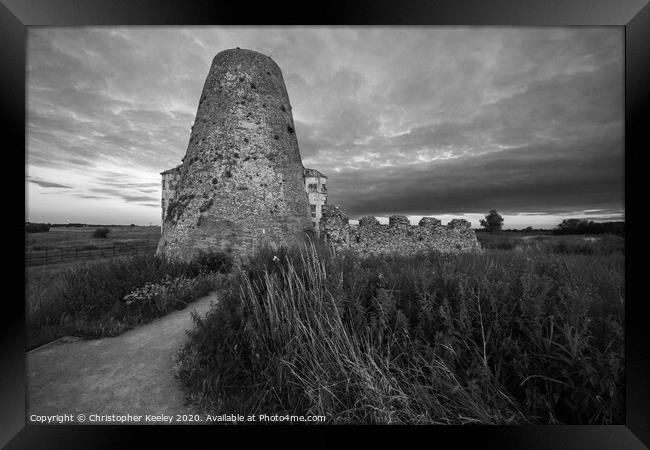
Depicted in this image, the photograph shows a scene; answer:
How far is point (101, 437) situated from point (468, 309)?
Result: 3.26 m

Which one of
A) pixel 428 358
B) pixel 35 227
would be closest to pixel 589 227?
pixel 428 358

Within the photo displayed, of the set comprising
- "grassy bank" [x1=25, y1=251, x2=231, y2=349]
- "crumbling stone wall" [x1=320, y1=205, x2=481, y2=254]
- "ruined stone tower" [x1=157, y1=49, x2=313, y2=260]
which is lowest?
"grassy bank" [x1=25, y1=251, x2=231, y2=349]

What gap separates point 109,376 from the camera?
9.00 ft

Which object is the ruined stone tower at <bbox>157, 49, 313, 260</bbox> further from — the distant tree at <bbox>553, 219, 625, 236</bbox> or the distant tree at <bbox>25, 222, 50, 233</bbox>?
the distant tree at <bbox>553, 219, 625, 236</bbox>

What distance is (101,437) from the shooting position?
5.93 feet

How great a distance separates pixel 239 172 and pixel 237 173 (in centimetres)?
8

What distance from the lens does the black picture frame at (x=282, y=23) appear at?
1791mm

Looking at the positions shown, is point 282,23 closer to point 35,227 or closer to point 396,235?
point 35,227

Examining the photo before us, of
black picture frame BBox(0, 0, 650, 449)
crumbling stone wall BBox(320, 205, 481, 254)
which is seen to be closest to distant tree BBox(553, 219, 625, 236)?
black picture frame BBox(0, 0, 650, 449)

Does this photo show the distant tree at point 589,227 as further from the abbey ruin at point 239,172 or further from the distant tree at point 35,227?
the abbey ruin at point 239,172

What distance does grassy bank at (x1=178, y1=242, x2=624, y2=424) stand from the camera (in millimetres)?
1659

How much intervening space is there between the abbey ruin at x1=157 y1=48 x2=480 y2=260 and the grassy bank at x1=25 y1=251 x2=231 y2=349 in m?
2.10
